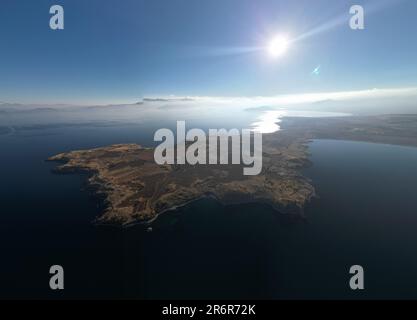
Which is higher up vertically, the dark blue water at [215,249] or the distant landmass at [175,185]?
the distant landmass at [175,185]

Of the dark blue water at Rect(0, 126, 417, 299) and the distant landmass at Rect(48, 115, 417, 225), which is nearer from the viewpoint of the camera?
the dark blue water at Rect(0, 126, 417, 299)

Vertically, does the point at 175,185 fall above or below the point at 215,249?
above

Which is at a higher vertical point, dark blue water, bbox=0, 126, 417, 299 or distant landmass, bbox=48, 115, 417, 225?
distant landmass, bbox=48, 115, 417, 225

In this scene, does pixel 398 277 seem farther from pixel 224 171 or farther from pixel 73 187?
pixel 73 187

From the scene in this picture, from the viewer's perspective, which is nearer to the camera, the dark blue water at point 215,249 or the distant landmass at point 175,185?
the dark blue water at point 215,249

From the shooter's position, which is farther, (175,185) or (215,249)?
(175,185)
